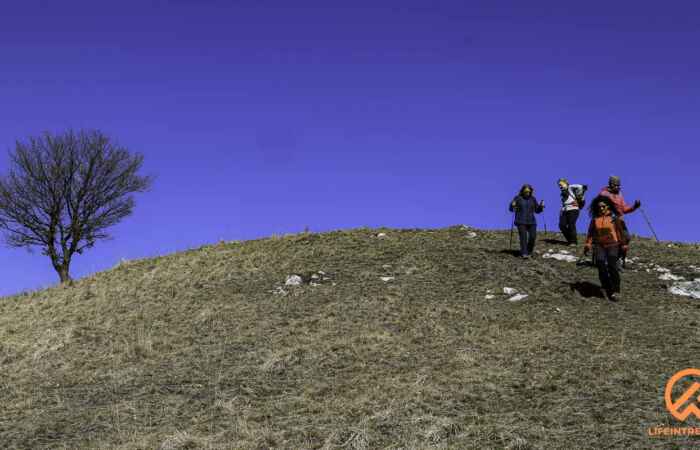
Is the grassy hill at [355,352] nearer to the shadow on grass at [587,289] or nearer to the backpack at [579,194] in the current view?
the shadow on grass at [587,289]

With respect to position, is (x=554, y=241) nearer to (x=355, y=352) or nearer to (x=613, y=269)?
(x=613, y=269)

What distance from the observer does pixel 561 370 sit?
1040cm

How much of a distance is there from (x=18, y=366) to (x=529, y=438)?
455 inches

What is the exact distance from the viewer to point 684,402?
8.70 metres

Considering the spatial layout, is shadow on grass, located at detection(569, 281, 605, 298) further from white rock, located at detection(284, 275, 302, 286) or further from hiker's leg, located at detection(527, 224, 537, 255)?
white rock, located at detection(284, 275, 302, 286)

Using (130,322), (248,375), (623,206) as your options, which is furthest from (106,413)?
(623,206)

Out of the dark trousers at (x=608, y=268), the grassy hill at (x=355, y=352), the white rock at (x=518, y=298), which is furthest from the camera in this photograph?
the white rock at (x=518, y=298)

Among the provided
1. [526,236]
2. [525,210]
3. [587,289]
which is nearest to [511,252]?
[526,236]

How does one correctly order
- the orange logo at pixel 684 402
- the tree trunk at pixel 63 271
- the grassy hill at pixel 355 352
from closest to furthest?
the orange logo at pixel 684 402 → the grassy hill at pixel 355 352 → the tree trunk at pixel 63 271

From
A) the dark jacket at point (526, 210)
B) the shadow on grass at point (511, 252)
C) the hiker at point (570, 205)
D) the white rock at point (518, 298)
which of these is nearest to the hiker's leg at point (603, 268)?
the white rock at point (518, 298)

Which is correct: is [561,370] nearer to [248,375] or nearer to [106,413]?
[248,375]

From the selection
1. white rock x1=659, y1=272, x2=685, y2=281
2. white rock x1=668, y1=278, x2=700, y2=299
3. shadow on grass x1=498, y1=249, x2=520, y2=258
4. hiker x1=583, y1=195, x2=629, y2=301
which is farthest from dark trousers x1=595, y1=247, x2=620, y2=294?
shadow on grass x1=498, y1=249, x2=520, y2=258

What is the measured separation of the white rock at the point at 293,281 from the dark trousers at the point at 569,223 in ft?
27.7

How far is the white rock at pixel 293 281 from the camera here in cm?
1742
